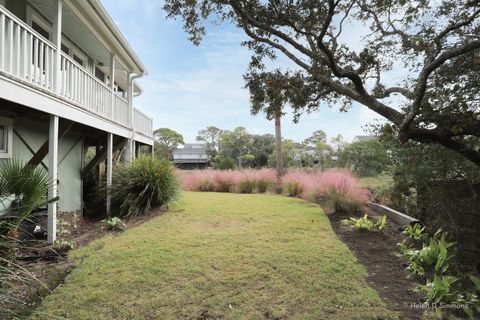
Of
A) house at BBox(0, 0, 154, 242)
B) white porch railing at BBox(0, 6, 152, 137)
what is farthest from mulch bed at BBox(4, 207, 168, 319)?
white porch railing at BBox(0, 6, 152, 137)

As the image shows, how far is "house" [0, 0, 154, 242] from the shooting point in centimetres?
426

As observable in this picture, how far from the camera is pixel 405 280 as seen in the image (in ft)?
12.4

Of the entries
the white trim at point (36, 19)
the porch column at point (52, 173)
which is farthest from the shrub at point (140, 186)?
the white trim at point (36, 19)

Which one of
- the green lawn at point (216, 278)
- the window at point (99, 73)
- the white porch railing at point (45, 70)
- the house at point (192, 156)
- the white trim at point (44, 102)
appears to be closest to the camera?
the green lawn at point (216, 278)

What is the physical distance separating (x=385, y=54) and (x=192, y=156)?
46687mm

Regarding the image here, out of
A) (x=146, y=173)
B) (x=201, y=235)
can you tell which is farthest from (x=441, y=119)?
(x=146, y=173)

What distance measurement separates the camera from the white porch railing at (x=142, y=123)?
10.8 metres

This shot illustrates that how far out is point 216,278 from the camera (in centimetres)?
370

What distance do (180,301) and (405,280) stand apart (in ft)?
9.79

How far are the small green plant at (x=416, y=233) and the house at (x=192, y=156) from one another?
1636 inches

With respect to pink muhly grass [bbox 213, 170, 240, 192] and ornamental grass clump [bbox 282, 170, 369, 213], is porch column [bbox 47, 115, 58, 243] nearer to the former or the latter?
ornamental grass clump [bbox 282, 170, 369, 213]

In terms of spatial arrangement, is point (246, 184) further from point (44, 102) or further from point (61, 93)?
point (44, 102)

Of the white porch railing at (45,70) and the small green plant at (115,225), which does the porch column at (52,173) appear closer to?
the white porch railing at (45,70)

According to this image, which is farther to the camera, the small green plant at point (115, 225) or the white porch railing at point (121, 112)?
the white porch railing at point (121, 112)
